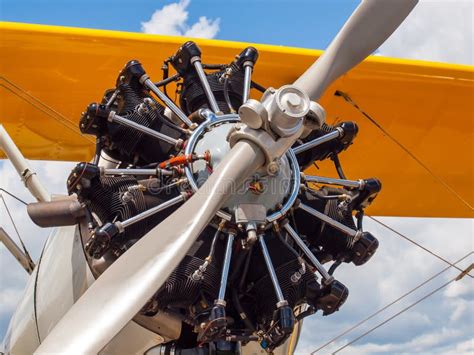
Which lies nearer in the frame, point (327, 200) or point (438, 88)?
point (327, 200)

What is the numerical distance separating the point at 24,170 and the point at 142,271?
104 inches

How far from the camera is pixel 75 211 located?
4.29 meters

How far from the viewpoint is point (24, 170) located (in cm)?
573

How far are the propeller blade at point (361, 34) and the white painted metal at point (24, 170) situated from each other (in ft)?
7.24

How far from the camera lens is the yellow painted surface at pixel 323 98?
19.1ft

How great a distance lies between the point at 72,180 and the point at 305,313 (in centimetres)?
143

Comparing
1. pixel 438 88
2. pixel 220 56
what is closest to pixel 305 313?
pixel 220 56

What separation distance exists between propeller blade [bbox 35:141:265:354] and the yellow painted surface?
245 cm

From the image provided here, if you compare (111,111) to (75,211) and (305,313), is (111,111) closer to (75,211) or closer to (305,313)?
(75,211)

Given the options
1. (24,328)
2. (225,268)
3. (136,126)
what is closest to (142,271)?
(225,268)

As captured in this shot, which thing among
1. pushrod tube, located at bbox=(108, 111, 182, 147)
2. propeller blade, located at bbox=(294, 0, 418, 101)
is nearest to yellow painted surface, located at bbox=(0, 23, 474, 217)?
propeller blade, located at bbox=(294, 0, 418, 101)

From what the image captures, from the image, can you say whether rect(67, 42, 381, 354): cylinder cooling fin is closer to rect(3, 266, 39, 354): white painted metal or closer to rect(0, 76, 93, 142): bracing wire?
rect(3, 266, 39, 354): white painted metal

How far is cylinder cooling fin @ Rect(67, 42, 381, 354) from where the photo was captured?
3930 mm

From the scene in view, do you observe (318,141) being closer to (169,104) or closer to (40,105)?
(169,104)
